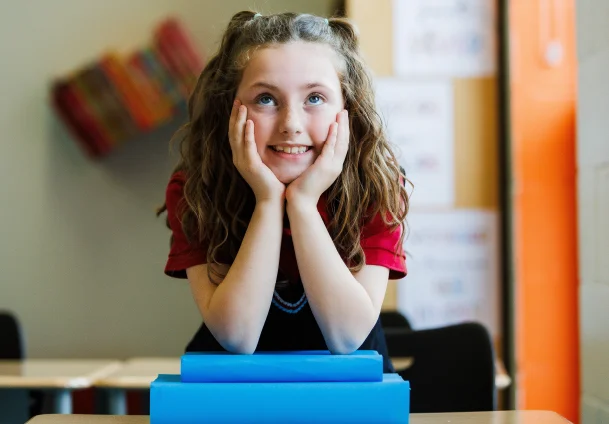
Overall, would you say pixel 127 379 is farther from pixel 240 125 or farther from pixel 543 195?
pixel 543 195

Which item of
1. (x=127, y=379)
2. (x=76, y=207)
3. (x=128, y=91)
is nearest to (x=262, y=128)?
(x=127, y=379)

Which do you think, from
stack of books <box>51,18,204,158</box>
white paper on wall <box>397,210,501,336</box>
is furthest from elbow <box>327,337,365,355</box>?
stack of books <box>51,18,204,158</box>

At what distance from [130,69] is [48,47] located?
49 centimetres

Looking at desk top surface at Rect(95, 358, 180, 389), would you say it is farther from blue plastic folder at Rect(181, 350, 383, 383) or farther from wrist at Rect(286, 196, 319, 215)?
blue plastic folder at Rect(181, 350, 383, 383)

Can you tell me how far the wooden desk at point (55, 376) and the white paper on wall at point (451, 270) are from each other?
3.80 ft

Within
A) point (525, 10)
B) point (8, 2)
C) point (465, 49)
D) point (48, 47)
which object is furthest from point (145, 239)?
point (525, 10)

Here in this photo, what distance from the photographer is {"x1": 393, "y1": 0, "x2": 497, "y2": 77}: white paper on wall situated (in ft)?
9.48

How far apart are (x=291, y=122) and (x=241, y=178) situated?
22 cm

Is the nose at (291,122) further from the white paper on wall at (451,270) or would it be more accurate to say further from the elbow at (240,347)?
the white paper on wall at (451,270)

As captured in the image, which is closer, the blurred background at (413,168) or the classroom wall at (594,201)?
the classroom wall at (594,201)

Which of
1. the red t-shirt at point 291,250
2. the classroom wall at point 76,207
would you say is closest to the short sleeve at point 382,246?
the red t-shirt at point 291,250

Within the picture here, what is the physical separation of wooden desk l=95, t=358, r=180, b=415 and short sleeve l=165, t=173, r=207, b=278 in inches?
38.4

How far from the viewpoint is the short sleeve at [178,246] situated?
3.76 feet

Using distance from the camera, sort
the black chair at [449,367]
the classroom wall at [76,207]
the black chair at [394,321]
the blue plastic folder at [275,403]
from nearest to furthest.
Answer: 1. the blue plastic folder at [275,403]
2. the black chair at [449,367]
3. the black chair at [394,321]
4. the classroom wall at [76,207]
